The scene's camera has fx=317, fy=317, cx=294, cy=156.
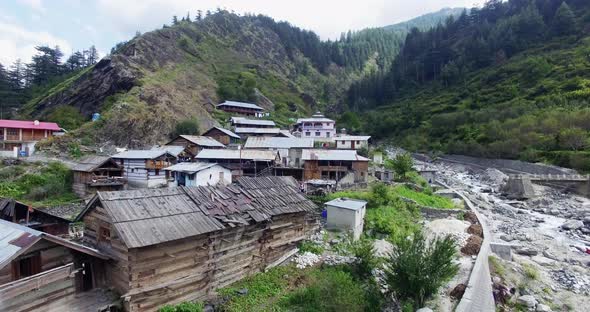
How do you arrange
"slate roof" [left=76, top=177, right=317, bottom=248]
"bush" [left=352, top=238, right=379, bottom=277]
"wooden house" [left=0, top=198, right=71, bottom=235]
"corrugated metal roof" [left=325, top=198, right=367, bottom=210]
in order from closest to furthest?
"slate roof" [left=76, top=177, right=317, bottom=248] < "bush" [left=352, top=238, right=379, bottom=277] < "wooden house" [left=0, top=198, right=71, bottom=235] < "corrugated metal roof" [left=325, top=198, right=367, bottom=210]

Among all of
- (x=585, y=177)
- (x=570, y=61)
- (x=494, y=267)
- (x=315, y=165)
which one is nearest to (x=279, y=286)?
(x=494, y=267)

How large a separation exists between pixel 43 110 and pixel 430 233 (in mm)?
86608

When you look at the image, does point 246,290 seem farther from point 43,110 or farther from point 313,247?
point 43,110

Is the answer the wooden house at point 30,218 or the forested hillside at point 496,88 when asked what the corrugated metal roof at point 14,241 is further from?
the forested hillside at point 496,88

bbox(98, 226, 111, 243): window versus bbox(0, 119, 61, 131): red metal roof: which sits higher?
bbox(0, 119, 61, 131): red metal roof

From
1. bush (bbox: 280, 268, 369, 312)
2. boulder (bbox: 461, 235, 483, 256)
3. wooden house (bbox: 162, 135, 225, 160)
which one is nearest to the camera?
bush (bbox: 280, 268, 369, 312)

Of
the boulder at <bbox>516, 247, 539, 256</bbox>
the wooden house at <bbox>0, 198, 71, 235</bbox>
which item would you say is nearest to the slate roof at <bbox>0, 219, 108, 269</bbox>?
the wooden house at <bbox>0, 198, 71, 235</bbox>

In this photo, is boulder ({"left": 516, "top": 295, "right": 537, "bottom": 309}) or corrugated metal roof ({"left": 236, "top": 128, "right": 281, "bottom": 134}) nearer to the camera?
boulder ({"left": 516, "top": 295, "right": 537, "bottom": 309})

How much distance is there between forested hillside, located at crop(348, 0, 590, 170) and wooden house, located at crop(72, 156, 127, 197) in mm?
66072

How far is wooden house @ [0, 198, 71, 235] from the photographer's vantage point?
1920cm

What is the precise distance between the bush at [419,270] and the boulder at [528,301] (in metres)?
5.90

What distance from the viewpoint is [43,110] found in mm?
74312

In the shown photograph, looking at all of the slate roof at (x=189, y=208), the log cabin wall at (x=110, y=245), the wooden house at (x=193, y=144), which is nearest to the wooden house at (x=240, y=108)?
the wooden house at (x=193, y=144)

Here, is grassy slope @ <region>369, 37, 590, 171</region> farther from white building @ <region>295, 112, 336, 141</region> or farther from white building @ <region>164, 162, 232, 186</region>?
white building @ <region>164, 162, 232, 186</region>
